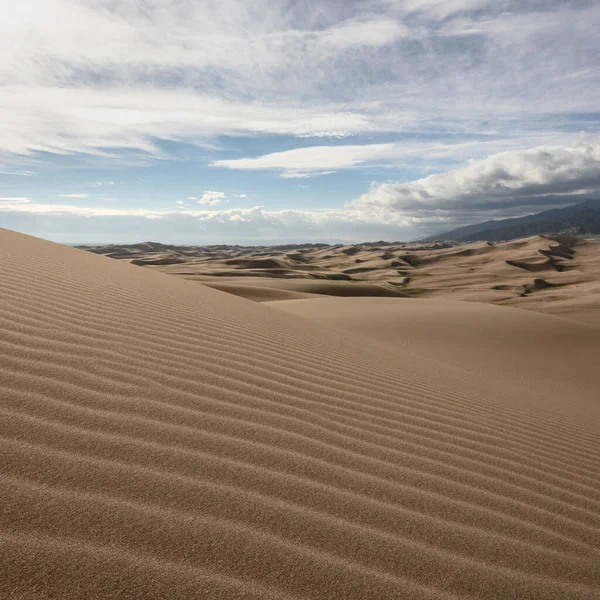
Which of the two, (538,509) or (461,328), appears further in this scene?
(461,328)

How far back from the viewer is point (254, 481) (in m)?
2.05

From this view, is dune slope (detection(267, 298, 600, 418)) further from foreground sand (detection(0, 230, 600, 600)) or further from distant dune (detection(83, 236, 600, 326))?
distant dune (detection(83, 236, 600, 326))

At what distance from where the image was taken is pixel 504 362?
902 cm

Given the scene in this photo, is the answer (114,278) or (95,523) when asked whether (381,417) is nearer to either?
(95,523)

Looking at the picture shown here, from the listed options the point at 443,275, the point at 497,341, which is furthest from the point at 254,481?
the point at 443,275

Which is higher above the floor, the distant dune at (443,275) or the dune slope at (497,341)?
the distant dune at (443,275)

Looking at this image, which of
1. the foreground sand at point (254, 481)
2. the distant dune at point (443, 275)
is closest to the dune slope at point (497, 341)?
the foreground sand at point (254, 481)

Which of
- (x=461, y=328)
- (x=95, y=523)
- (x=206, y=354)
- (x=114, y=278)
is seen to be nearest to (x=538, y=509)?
(x=95, y=523)

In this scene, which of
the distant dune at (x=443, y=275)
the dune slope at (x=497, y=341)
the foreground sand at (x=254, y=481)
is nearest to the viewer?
the foreground sand at (x=254, y=481)

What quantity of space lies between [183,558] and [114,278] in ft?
20.2

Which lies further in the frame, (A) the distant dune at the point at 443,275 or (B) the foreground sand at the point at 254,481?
(A) the distant dune at the point at 443,275

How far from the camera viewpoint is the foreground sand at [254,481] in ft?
5.08

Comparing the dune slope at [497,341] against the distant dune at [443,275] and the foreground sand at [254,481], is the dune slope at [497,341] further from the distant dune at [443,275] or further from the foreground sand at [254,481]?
the distant dune at [443,275]

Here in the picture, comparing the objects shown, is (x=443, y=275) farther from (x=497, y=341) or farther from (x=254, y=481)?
(x=254, y=481)
